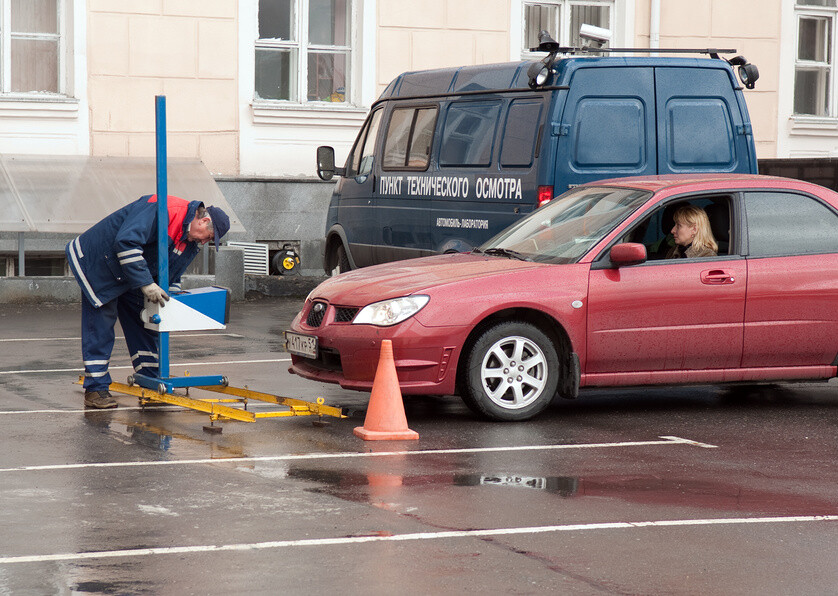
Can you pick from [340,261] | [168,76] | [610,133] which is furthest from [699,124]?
[168,76]

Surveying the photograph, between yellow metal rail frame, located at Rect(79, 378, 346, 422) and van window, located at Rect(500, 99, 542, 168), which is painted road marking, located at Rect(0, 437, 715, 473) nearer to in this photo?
yellow metal rail frame, located at Rect(79, 378, 346, 422)

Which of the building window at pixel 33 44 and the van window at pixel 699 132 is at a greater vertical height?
the building window at pixel 33 44

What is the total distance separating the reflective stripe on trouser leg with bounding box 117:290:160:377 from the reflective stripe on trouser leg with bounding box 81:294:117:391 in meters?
0.22

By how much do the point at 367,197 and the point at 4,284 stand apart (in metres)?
4.56

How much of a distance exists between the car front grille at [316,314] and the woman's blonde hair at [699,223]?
7.97ft

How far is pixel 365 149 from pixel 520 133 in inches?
123

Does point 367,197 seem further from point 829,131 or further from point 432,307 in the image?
point 829,131

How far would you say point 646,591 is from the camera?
4836mm

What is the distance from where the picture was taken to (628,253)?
329 inches

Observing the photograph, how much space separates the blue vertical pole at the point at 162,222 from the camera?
28.0 ft

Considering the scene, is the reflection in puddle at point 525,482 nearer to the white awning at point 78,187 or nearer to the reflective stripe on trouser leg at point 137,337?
the reflective stripe on trouser leg at point 137,337

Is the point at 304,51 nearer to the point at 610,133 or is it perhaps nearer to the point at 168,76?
the point at 168,76

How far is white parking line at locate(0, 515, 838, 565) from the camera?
5.21m

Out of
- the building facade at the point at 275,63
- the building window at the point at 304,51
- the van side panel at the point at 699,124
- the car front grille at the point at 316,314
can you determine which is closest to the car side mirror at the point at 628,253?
the car front grille at the point at 316,314
